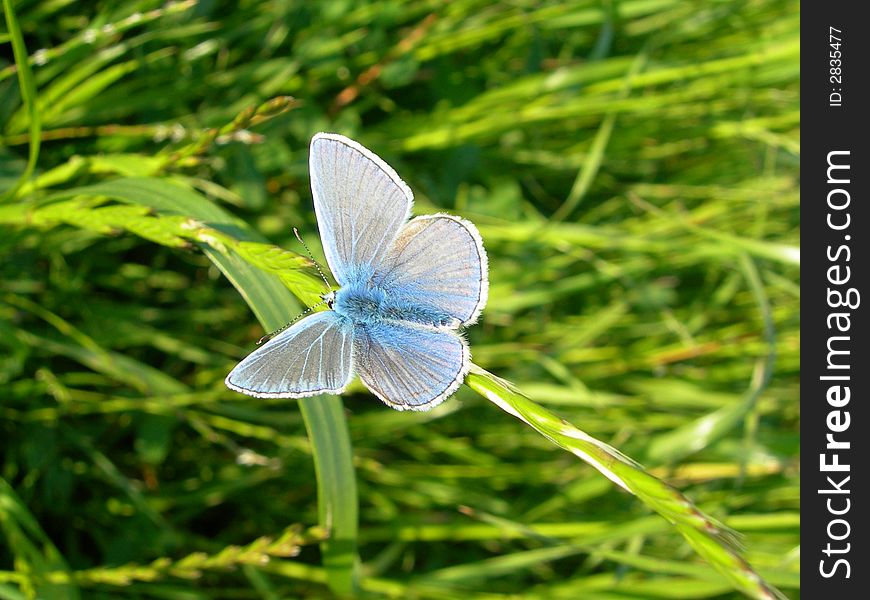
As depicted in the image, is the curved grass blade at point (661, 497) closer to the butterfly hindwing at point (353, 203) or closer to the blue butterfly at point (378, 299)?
the blue butterfly at point (378, 299)

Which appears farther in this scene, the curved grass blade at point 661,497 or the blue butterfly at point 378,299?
the blue butterfly at point 378,299

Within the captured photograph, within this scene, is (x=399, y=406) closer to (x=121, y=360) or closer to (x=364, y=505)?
(x=121, y=360)

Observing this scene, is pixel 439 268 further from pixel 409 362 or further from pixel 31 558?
pixel 31 558

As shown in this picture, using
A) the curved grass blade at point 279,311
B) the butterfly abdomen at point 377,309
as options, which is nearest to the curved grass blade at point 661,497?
the butterfly abdomen at point 377,309

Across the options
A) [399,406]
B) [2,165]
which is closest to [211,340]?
[2,165]

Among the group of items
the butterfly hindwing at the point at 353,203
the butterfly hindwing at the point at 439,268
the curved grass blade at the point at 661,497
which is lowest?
the curved grass blade at the point at 661,497
